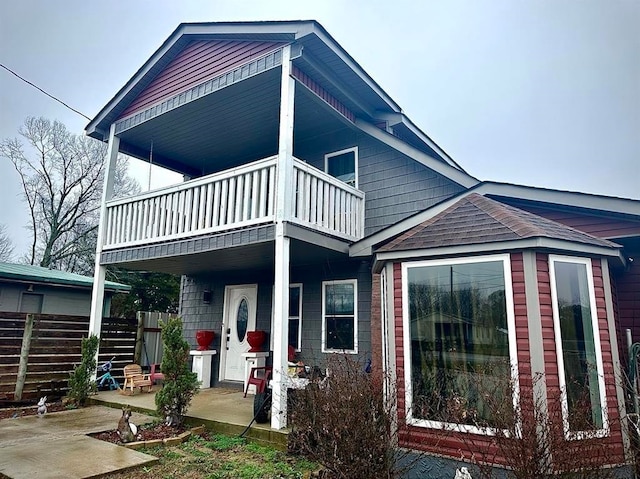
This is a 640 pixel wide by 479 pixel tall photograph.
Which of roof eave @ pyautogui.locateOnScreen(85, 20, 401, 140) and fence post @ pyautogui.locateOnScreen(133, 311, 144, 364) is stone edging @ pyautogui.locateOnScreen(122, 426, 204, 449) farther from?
roof eave @ pyautogui.locateOnScreen(85, 20, 401, 140)

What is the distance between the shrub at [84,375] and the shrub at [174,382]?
2.69 m

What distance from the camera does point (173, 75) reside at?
28.7 ft

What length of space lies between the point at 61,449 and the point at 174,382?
158 cm

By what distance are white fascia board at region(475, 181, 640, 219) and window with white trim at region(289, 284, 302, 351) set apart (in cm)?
418

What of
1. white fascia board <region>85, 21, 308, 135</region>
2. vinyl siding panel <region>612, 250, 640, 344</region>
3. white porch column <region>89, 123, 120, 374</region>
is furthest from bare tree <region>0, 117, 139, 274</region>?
vinyl siding panel <region>612, 250, 640, 344</region>

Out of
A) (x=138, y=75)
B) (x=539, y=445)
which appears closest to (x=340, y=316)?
(x=539, y=445)

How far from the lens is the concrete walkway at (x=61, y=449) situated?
14.9ft

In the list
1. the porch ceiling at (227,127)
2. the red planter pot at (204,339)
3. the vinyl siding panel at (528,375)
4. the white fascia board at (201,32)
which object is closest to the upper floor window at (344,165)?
the porch ceiling at (227,127)

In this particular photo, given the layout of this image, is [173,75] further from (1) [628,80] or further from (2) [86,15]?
(1) [628,80]

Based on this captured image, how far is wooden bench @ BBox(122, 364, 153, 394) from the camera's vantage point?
28.9ft

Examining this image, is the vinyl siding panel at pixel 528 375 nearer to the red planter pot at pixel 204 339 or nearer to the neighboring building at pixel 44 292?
the red planter pot at pixel 204 339

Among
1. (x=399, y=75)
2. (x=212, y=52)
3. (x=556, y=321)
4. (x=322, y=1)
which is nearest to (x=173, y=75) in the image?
(x=212, y=52)

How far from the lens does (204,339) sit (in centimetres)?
985

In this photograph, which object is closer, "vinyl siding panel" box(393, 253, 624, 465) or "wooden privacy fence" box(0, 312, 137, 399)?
"vinyl siding panel" box(393, 253, 624, 465)
